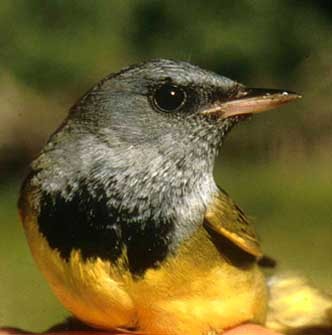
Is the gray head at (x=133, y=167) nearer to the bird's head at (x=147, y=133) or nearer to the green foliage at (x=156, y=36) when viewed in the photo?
the bird's head at (x=147, y=133)

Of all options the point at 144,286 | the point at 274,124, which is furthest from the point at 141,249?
the point at 274,124

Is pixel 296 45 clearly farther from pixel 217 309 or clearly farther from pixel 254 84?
pixel 217 309

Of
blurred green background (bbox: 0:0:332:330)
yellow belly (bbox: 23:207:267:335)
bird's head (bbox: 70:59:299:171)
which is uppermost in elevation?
blurred green background (bbox: 0:0:332:330)

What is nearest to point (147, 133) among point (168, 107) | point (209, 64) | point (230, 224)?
point (168, 107)

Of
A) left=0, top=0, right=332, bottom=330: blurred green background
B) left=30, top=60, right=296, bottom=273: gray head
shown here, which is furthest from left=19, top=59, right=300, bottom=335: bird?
left=0, top=0, right=332, bottom=330: blurred green background

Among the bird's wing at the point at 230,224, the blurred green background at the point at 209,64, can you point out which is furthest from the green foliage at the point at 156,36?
the bird's wing at the point at 230,224

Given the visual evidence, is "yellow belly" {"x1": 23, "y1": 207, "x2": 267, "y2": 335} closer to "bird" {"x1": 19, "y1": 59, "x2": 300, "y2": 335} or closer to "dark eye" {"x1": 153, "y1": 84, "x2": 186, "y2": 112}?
"bird" {"x1": 19, "y1": 59, "x2": 300, "y2": 335}

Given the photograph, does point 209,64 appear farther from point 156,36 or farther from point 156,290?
point 156,290

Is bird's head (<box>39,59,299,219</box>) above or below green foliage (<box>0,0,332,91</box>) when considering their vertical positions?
below
